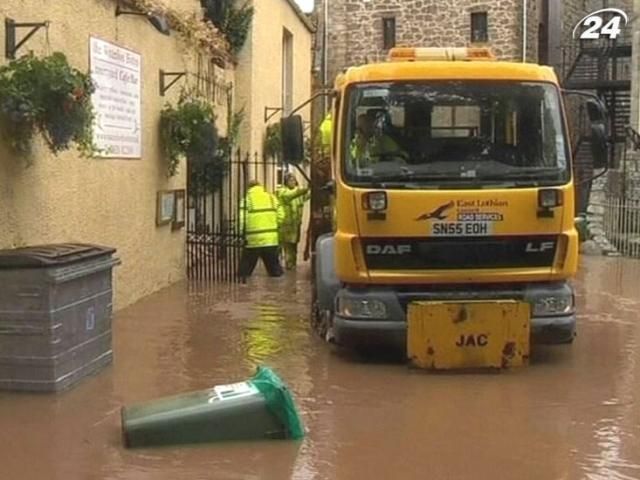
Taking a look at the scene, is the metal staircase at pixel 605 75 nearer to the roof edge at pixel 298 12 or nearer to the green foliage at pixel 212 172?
the roof edge at pixel 298 12

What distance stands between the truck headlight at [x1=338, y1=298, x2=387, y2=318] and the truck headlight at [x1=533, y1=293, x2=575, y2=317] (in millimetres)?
1277

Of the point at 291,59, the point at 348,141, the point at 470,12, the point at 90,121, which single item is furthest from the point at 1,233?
the point at 470,12

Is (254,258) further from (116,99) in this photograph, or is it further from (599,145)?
(599,145)

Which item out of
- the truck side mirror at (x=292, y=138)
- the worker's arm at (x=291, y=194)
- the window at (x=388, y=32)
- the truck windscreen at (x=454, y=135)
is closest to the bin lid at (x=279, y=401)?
the truck windscreen at (x=454, y=135)

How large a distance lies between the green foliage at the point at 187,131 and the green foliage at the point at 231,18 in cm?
458

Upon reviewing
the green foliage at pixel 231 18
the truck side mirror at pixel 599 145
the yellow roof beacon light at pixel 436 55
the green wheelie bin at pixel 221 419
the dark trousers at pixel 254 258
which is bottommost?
the green wheelie bin at pixel 221 419

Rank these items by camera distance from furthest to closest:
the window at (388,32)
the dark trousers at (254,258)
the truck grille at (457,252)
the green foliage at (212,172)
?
the window at (388,32)
the green foliage at (212,172)
the dark trousers at (254,258)
the truck grille at (457,252)

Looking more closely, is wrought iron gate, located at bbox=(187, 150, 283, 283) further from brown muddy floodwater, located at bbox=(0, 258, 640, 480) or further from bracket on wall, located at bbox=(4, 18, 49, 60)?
bracket on wall, located at bbox=(4, 18, 49, 60)

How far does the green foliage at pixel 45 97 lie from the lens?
922 cm

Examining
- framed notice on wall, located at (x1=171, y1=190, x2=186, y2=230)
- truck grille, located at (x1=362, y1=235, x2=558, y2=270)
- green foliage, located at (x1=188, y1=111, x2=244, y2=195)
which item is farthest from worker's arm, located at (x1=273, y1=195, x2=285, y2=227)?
truck grille, located at (x1=362, y1=235, x2=558, y2=270)

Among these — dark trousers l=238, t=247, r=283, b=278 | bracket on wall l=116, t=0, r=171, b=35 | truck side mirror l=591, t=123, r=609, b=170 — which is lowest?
dark trousers l=238, t=247, r=283, b=278

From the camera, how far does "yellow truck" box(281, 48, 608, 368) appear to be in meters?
9.55

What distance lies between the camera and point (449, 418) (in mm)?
7980

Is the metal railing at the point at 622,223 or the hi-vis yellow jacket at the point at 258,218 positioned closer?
the hi-vis yellow jacket at the point at 258,218
